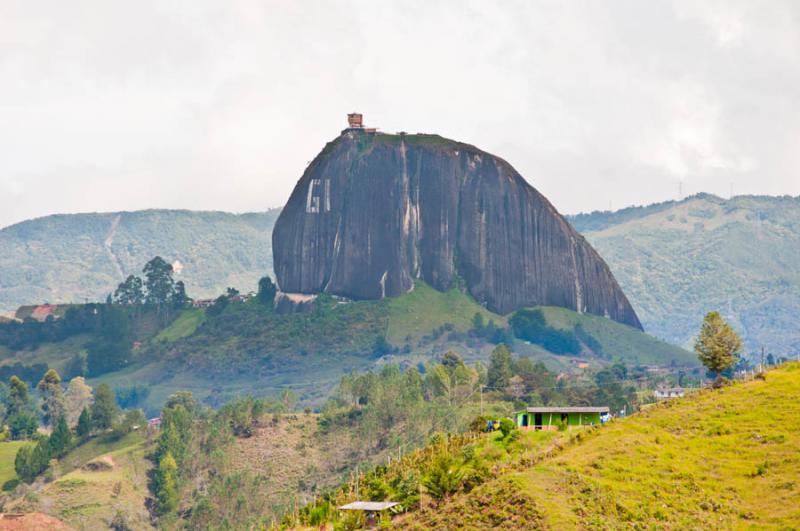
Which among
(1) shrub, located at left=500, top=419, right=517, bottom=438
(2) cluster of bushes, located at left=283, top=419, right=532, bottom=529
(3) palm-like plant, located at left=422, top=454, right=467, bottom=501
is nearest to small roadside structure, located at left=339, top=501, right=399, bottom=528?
(2) cluster of bushes, located at left=283, top=419, right=532, bottom=529

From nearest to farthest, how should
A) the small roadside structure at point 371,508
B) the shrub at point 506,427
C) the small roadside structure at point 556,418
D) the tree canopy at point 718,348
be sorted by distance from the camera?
the small roadside structure at point 371,508 → the shrub at point 506,427 → the small roadside structure at point 556,418 → the tree canopy at point 718,348

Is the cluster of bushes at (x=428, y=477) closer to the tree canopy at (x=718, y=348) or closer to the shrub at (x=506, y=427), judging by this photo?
the shrub at (x=506, y=427)

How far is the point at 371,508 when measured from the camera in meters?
103

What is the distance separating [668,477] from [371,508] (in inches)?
792

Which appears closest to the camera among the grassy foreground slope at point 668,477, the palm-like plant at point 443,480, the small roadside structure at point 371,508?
the grassy foreground slope at point 668,477

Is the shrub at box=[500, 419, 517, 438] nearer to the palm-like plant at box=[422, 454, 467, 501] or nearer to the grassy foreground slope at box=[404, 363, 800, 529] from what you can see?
the grassy foreground slope at box=[404, 363, 800, 529]

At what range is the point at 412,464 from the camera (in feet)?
393

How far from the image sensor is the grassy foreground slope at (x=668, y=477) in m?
92.4

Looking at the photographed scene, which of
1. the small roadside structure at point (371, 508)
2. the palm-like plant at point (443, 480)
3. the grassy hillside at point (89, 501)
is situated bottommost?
the grassy hillside at point (89, 501)

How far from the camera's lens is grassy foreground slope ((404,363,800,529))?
9238cm

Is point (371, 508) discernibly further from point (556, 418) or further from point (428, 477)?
point (556, 418)

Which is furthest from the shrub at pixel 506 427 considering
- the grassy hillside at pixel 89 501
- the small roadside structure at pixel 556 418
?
the grassy hillside at pixel 89 501

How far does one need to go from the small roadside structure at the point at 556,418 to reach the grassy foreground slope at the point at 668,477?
11060 mm

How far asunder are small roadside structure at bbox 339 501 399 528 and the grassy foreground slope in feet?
12.6
